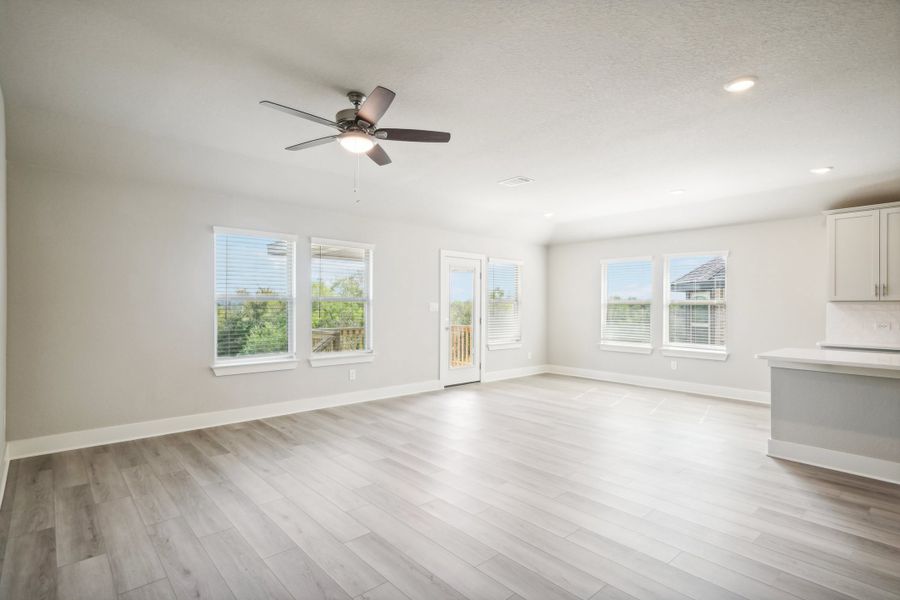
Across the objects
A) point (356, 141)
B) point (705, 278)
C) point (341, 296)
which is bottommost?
point (341, 296)

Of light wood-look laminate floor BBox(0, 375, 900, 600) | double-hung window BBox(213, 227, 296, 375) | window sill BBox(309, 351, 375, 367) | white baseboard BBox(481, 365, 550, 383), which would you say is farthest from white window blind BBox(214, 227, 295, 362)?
white baseboard BBox(481, 365, 550, 383)

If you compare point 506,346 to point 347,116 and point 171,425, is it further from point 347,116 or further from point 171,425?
point 347,116

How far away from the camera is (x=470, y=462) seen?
3.79 meters

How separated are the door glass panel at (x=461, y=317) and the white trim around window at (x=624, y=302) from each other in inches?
93.9

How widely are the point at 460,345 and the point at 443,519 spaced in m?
4.70

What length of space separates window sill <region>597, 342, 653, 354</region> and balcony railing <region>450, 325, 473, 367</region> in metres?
2.42

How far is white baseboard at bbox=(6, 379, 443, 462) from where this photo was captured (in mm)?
3938

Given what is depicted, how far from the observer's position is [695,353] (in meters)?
6.80

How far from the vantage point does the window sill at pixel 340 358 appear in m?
5.65

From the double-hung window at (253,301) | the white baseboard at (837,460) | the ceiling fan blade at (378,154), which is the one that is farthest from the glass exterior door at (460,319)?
the white baseboard at (837,460)

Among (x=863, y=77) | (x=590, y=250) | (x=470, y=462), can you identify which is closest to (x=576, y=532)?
(x=470, y=462)

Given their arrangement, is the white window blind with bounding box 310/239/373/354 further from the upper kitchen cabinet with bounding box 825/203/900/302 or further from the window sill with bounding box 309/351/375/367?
the upper kitchen cabinet with bounding box 825/203/900/302

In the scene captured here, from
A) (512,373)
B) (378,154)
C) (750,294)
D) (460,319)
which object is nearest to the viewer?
(378,154)

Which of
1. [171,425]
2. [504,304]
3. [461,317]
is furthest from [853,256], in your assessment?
[171,425]
